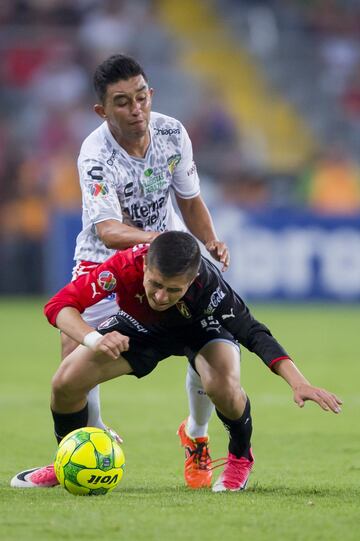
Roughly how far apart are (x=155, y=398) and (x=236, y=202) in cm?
875

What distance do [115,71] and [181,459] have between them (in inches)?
87.6

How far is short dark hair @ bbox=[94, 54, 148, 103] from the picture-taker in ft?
19.6

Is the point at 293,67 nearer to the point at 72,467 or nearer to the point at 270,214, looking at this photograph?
the point at 270,214

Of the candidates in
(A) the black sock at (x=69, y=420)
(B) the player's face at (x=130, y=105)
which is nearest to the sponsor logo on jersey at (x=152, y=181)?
(B) the player's face at (x=130, y=105)

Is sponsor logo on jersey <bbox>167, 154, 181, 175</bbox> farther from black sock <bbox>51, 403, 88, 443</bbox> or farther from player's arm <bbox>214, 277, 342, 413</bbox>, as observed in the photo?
black sock <bbox>51, 403, 88, 443</bbox>

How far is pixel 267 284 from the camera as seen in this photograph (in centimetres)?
1694

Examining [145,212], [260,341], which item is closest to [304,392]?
[260,341]

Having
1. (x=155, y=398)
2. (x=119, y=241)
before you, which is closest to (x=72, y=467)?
(x=119, y=241)

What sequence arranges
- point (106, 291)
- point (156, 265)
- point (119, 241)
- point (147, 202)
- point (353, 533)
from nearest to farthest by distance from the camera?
point (353, 533), point (156, 265), point (106, 291), point (119, 241), point (147, 202)

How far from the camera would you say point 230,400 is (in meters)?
5.51

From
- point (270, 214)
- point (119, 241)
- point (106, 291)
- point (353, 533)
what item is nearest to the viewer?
point (353, 533)

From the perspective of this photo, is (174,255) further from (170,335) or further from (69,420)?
(69,420)

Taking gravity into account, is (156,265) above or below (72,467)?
above

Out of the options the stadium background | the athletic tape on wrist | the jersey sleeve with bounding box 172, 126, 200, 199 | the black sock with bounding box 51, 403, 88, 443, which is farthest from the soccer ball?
the stadium background
